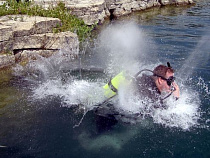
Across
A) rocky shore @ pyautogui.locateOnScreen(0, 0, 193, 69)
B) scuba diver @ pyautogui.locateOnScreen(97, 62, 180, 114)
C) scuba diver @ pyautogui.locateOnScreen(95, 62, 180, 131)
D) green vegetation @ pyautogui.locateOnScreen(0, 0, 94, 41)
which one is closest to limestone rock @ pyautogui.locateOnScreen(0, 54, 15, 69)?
rocky shore @ pyautogui.locateOnScreen(0, 0, 193, 69)

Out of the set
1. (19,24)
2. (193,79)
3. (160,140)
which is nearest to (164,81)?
(160,140)

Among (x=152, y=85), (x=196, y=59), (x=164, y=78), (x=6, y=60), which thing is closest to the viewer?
(x=164, y=78)

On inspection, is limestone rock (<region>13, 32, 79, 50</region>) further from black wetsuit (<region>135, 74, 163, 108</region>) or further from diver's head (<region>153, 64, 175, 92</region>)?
diver's head (<region>153, 64, 175, 92</region>)

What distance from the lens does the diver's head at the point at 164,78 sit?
6.52 meters

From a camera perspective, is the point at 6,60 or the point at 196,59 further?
the point at 196,59

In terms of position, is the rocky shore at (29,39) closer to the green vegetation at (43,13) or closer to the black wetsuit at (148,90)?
the green vegetation at (43,13)

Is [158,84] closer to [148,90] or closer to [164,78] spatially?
[164,78]

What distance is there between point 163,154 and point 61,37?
7.88 metres

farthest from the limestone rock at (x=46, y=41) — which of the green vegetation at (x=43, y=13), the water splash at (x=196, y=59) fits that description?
the water splash at (x=196, y=59)

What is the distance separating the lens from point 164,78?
21.5 ft

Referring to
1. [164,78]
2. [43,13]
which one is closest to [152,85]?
[164,78]

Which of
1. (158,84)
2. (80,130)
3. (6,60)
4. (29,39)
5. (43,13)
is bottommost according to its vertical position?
(80,130)

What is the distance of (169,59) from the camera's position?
37.0 ft

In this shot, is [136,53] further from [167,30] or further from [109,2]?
[109,2]
